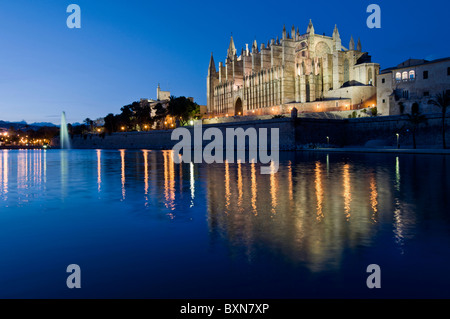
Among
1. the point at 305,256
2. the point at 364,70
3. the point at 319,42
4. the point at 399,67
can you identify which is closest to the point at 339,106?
the point at 364,70

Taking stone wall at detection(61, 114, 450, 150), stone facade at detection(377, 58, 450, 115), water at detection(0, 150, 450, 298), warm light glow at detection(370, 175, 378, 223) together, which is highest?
stone facade at detection(377, 58, 450, 115)

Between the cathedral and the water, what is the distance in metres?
54.4

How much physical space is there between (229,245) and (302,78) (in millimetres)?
66176

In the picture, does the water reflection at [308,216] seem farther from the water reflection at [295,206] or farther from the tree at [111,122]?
the tree at [111,122]

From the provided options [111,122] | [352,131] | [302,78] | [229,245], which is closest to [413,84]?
[352,131]

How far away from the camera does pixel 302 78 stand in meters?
67.9

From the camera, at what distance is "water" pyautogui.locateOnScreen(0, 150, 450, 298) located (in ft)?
12.8

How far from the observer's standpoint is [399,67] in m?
47.7

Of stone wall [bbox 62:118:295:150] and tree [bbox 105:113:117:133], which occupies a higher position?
tree [bbox 105:113:117:133]

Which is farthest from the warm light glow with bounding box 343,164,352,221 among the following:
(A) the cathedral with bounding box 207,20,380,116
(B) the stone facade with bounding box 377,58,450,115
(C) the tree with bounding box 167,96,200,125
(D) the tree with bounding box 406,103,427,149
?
(C) the tree with bounding box 167,96,200,125

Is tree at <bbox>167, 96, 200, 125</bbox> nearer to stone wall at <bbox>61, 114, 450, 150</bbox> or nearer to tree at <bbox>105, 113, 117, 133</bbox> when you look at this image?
stone wall at <bbox>61, 114, 450, 150</bbox>

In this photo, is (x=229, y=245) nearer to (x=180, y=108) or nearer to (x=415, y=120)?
(x=415, y=120)

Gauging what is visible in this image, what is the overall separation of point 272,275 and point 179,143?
63.2 meters

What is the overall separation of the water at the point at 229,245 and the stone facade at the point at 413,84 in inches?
1549
